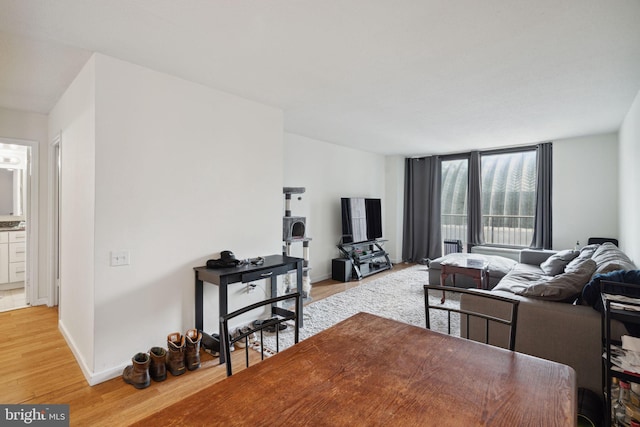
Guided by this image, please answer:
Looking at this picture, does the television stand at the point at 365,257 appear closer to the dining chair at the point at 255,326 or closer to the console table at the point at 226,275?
the console table at the point at 226,275

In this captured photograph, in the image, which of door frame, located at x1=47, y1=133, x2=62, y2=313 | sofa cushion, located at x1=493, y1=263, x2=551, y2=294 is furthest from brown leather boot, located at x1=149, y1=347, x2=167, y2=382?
sofa cushion, located at x1=493, y1=263, x2=551, y2=294

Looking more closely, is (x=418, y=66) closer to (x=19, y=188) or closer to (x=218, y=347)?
(x=218, y=347)

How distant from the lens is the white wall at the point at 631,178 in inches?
122

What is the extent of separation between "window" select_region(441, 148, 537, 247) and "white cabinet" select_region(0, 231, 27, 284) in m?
7.77

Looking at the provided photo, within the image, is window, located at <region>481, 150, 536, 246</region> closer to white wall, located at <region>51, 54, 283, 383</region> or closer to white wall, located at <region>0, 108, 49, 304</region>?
white wall, located at <region>51, 54, 283, 383</region>

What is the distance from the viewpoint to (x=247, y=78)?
2.83 meters

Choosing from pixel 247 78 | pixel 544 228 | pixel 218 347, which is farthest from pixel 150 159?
→ pixel 544 228

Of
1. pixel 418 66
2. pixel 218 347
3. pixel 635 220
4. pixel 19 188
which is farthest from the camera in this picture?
pixel 19 188

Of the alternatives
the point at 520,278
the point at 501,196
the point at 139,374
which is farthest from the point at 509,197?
the point at 139,374

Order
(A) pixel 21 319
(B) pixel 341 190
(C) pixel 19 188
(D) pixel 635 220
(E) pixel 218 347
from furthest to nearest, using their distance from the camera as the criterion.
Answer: (B) pixel 341 190, (C) pixel 19 188, (A) pixel 21 319, (D) pixel 635 220, (E) pixel 218 347

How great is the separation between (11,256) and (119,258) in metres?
3.82

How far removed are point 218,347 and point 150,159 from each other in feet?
5.74

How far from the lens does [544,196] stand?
5.49 meters

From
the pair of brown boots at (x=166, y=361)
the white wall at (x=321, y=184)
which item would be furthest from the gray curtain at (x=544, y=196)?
the pair of brown boots at (x=166, y=361)
